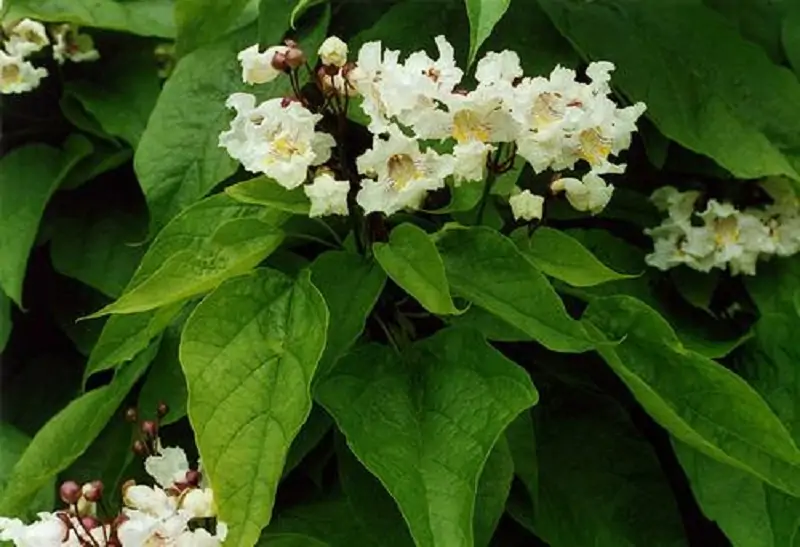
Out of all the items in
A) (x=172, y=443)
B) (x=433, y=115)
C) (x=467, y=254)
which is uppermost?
(x=433, y=115)

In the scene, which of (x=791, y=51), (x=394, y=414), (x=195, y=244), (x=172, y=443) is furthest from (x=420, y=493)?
(x=791, y=51)

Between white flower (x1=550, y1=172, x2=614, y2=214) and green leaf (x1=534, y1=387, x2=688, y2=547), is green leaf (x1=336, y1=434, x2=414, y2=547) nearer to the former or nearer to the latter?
green leaf (x1=534, y1=387, x2=688, y2=547)

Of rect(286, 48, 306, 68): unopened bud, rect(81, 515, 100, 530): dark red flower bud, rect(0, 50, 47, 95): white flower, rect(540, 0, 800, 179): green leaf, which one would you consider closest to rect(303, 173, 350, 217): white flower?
rect(286, 48, 306, 68): unopened bud

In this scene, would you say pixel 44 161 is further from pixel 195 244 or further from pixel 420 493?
pixel 420 493

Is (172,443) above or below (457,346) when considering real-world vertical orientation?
below

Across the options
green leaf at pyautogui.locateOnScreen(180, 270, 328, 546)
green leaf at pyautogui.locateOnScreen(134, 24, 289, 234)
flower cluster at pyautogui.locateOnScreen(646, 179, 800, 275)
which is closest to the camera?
green leaf at pyautogui.locateOnScreen(180, 270, 328, 546)

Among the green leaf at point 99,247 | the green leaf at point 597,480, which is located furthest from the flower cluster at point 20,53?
the green leaf at point 597,480
